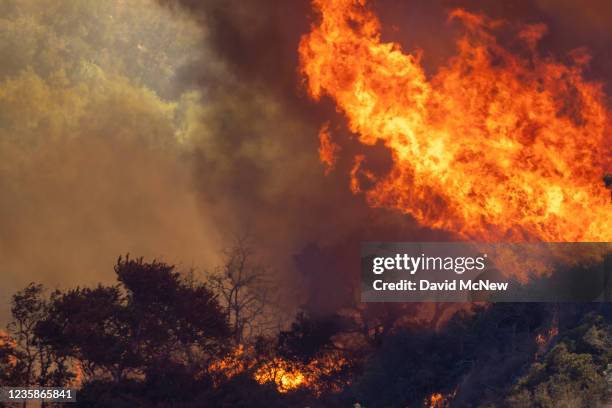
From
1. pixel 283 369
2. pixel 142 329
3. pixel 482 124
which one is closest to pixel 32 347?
pixel 142 329

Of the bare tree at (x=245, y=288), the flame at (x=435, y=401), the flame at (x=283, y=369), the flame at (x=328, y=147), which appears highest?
the flame at (x=328, y=147)

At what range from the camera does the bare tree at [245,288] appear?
49875 mm

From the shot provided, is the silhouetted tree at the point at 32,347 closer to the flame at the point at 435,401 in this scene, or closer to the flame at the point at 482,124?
the flame at the point at 435,401

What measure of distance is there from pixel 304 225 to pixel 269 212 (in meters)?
2.57

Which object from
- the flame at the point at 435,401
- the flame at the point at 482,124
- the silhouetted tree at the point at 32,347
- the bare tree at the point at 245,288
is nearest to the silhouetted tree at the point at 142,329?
the silhouetted tree at the point at 32,347

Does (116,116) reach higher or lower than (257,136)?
higher

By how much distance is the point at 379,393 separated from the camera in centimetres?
3438

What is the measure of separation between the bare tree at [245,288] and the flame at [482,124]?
1710cm

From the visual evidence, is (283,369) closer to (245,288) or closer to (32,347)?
(245,288)

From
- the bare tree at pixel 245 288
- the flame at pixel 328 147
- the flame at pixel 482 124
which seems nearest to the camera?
the flame at pixel 482 124

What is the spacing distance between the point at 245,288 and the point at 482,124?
72.2 feet

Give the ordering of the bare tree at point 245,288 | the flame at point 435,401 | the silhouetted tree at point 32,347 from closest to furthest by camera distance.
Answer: the flame at point 435,401
the silhouetted tree at point 32,347
the bare tree at point 245,288

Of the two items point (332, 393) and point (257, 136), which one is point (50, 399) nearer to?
point (332, 393)

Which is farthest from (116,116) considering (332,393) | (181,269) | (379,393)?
(379,393)
